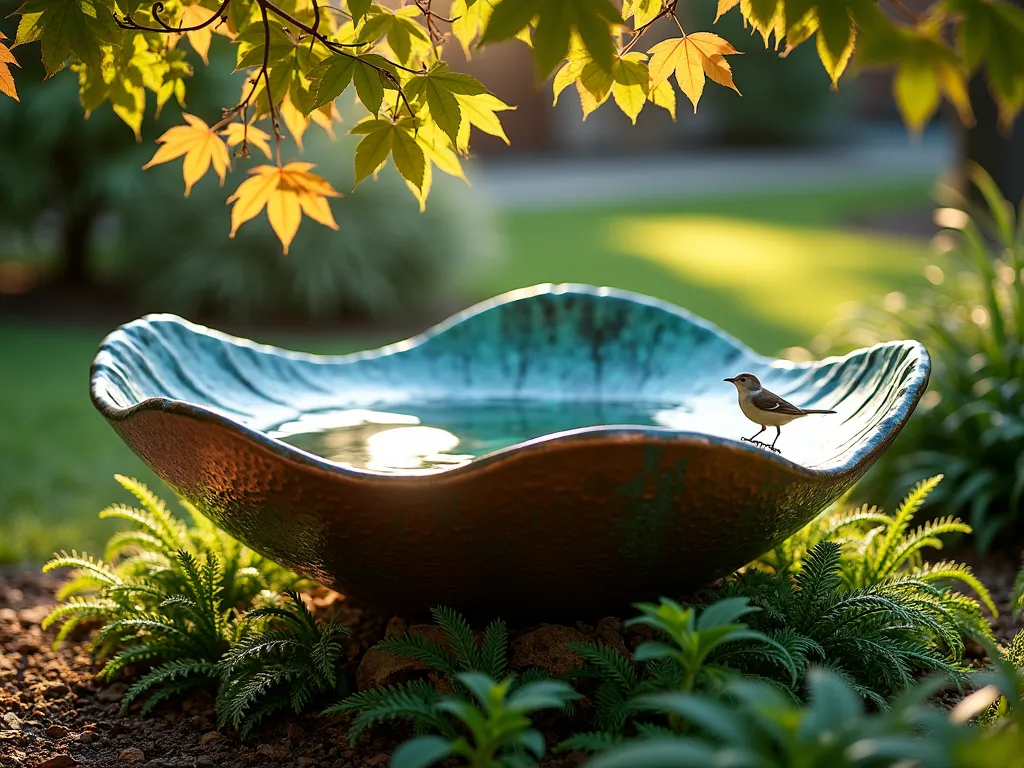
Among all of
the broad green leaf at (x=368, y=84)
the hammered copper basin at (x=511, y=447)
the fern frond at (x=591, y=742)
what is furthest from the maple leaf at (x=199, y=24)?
the fern frond at (x=591, y=742)

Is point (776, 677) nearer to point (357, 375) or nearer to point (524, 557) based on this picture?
point (524, 557)

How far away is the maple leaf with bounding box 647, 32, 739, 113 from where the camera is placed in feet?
7.24

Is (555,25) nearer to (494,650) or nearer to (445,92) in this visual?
(445,92)

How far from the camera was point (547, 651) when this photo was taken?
2.30 m

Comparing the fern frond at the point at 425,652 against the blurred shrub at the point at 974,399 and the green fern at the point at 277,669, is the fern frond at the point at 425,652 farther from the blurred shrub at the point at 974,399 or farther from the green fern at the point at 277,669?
the blurred shrub at the point at 974,399

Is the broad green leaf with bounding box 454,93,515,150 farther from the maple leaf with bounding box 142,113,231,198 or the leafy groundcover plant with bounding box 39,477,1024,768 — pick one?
the leafy groundcover plant with bounding box 39,477,1024,768

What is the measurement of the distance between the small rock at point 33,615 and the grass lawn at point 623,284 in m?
0.72

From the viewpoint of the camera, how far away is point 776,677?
230 centimetres

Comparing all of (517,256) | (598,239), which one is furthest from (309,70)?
(598,239)

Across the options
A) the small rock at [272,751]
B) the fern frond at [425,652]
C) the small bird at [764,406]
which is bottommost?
the small rock at [272,751]

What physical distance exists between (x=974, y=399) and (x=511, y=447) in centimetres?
280

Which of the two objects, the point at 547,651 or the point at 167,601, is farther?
the point at 167,601

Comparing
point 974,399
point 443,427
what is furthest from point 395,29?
point 974,399

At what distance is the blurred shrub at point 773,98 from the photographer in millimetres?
20984
